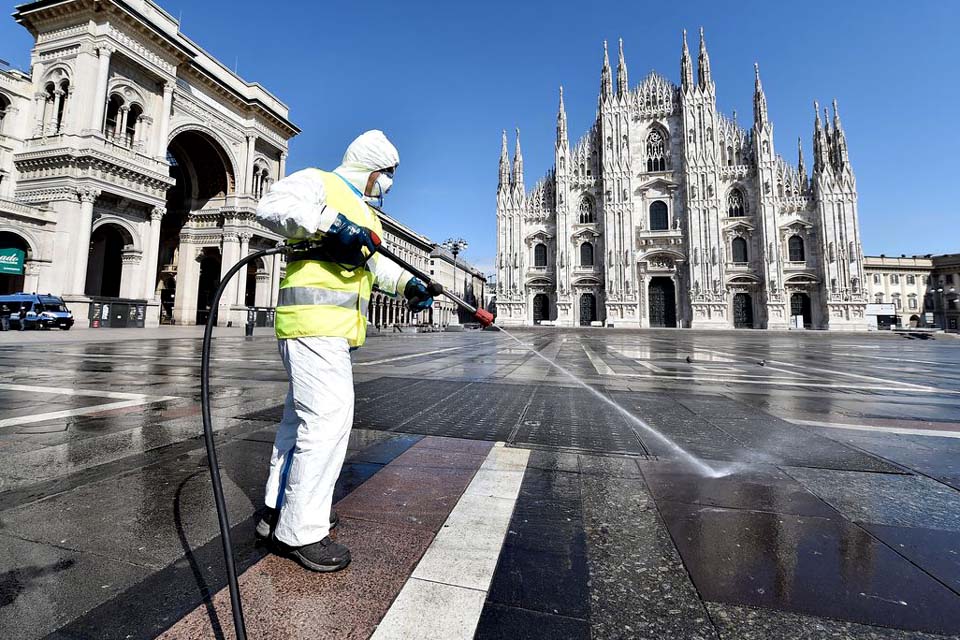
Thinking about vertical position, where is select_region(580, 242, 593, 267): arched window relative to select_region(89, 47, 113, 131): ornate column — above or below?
below

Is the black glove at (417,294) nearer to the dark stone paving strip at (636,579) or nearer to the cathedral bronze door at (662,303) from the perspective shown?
the dark stone paving strip at (636,579)

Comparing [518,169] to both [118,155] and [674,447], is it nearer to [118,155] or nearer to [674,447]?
[118,155]

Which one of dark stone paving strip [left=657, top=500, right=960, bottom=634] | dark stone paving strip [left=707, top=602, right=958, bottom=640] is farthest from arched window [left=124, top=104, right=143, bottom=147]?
dark stone paving strip [left=707, top=602, right=958, bottom=640]

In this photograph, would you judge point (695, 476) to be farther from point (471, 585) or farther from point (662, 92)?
point (662, 92)

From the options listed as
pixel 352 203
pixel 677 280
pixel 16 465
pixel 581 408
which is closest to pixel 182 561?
pixel 352 203

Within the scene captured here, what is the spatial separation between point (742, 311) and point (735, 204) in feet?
33.6

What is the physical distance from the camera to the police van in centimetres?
1869

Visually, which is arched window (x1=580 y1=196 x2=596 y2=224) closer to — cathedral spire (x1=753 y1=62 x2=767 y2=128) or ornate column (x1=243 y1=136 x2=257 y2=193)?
cathedral spire (x1=753 y1=62 x2=767 y2=128)

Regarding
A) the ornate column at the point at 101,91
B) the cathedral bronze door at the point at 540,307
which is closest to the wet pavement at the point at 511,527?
the ornate column at the point at 101,91

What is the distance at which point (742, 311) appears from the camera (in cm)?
3909

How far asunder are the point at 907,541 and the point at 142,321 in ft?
101

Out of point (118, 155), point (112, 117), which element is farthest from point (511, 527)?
point (112, 117)

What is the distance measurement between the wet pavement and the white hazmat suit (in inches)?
7.4

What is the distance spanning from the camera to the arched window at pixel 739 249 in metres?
38.9
